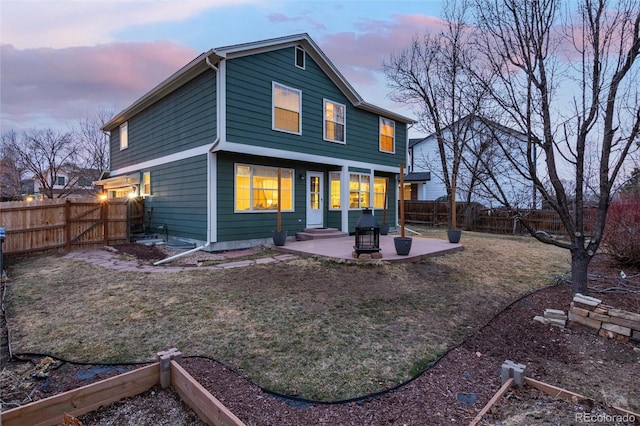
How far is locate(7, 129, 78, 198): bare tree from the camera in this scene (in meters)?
23.6

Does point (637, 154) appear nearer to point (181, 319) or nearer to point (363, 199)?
point (181, 319)

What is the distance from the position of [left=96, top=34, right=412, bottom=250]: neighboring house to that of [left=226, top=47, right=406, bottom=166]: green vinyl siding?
3 centimetres

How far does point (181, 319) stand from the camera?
4066 mm

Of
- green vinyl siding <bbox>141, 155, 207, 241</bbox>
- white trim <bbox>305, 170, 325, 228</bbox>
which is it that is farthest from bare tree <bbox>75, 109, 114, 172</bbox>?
white trim <bbox>305, 170, 325, 228</bbox>

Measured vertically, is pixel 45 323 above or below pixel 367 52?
below

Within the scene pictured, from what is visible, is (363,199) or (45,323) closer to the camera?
(45,323)

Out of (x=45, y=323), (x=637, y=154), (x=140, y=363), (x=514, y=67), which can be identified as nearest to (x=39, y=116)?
(x=45, y=323)

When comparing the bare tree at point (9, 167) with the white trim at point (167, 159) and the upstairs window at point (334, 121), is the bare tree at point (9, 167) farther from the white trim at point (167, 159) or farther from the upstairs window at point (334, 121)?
the upstairs window at point (334, 121)

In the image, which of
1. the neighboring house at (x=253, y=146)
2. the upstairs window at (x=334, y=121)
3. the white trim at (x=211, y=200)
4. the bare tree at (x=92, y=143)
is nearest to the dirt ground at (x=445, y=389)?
the white trim at (x=211, y=200)

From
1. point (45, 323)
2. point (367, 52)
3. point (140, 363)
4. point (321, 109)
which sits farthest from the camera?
point (367, 52)

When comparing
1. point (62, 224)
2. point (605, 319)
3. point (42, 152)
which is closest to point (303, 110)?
point (62, 224)

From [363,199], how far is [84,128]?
24.9m

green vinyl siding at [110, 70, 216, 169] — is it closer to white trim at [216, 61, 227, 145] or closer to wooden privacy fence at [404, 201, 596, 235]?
white trim at [216, 61, 227, 145]

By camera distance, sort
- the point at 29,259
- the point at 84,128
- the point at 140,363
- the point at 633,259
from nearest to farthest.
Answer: the point at 140,363
the point at 633,259
the point at 29,259
the point at 84,128
